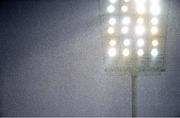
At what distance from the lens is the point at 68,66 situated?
10.3 feet

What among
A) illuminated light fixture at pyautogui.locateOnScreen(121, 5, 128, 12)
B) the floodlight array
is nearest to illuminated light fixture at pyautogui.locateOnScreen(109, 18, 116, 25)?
the floodlight array

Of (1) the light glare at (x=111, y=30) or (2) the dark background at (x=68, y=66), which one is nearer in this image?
(1) the light glare at (x=111, y=30)

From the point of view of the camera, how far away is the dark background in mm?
3117

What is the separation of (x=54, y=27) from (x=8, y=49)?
564mm

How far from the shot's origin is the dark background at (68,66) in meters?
3.12

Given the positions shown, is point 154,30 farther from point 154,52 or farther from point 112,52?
A: point 112,52

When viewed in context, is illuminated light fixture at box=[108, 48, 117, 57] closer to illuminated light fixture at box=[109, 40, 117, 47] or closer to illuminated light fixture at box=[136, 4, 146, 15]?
illuminated light fixture at box=[109, 40, 117, 47]

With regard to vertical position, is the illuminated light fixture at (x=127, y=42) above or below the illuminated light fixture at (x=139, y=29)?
below

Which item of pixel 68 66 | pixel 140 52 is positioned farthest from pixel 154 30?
pixel 68 66

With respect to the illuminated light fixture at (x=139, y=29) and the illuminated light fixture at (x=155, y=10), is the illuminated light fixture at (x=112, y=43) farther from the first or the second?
the illuminated light fixture at (x=155, y=10)

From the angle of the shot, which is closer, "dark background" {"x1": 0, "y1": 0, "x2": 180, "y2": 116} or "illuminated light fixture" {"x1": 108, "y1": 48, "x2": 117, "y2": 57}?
"illuminated light fixture" {"x1": 108, "y1": 48, "x2": 117, "y2": 57}

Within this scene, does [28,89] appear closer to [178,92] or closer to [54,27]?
[54,27]

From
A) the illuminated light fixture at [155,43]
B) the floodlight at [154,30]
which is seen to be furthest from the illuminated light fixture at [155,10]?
the illuminated light fixture at [155,43]

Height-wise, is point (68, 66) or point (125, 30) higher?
point (125, 30)
